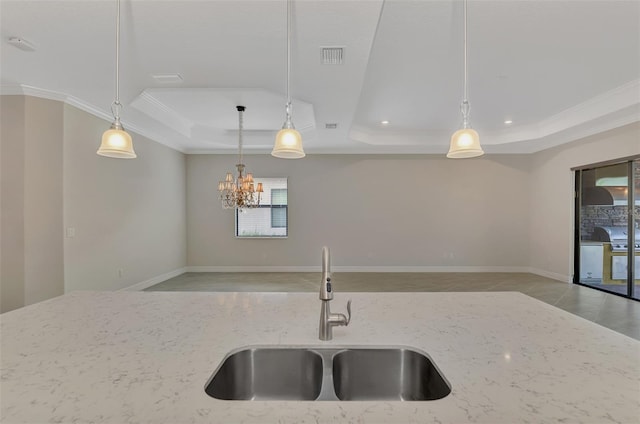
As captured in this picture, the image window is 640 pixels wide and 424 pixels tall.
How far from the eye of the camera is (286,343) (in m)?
1.12

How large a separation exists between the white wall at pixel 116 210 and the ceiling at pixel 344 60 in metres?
0.52

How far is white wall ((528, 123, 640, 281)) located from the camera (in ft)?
16.4

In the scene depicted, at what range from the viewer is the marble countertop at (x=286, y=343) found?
73 cm

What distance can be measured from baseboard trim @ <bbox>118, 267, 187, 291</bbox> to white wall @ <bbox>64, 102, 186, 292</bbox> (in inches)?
2.4

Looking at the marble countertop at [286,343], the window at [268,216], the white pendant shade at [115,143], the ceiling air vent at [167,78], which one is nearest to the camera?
the marble countertop at [286,343]

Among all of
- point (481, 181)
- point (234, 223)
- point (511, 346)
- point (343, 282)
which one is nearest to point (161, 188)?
point (234, 223)

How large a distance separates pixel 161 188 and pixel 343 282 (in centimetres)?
407

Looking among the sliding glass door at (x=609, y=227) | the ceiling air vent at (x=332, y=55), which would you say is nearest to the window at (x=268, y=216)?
the ceiling air vent at (x=332, y=55)

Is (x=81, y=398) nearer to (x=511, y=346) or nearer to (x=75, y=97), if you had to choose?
(x=511, y=346)

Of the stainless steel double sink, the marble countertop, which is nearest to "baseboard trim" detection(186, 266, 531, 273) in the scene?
the marble countertop

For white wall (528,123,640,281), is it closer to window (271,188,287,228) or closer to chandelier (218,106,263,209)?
window (271,188,287,228)

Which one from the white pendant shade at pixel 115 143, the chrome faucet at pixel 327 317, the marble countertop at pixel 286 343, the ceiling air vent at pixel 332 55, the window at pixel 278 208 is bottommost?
the marble countertop at pixel 286 343

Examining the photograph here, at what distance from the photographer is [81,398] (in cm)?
78

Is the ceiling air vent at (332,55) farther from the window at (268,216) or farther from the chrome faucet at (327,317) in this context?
the window at (268,216)
